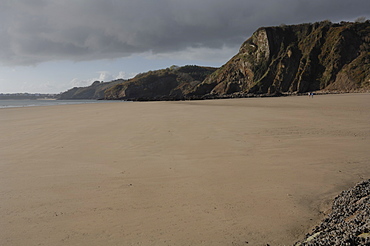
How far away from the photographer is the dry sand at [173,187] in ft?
10.6

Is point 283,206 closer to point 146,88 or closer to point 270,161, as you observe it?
point 270,161

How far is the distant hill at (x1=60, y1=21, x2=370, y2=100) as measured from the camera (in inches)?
2249

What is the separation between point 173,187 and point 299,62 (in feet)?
234

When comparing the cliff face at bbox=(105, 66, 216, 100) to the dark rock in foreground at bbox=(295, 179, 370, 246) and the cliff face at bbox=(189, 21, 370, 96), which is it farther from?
the dark rock in foreground at bbox=(295, 179, 370, 246)

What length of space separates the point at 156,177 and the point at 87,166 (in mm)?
1903

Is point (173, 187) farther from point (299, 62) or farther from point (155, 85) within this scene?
point (155, 85)

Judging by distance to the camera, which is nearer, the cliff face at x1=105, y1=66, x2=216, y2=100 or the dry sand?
the dry sand

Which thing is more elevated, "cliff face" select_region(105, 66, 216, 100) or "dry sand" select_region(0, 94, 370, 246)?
"cliff face" select_region(105, 66, 216, 100)

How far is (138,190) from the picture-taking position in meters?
4.54

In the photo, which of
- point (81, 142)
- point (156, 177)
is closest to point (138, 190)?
point (156, 177)

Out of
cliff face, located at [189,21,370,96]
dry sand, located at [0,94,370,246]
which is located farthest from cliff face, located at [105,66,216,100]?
dry sand, located at [0,94,370,246]

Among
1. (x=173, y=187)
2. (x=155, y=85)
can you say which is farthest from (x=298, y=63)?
(x=155, y=85)

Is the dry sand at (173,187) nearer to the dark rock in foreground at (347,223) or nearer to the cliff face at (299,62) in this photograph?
the dark rock in foreground at (347,223)

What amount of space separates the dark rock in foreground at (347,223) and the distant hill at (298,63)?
54.8 m
